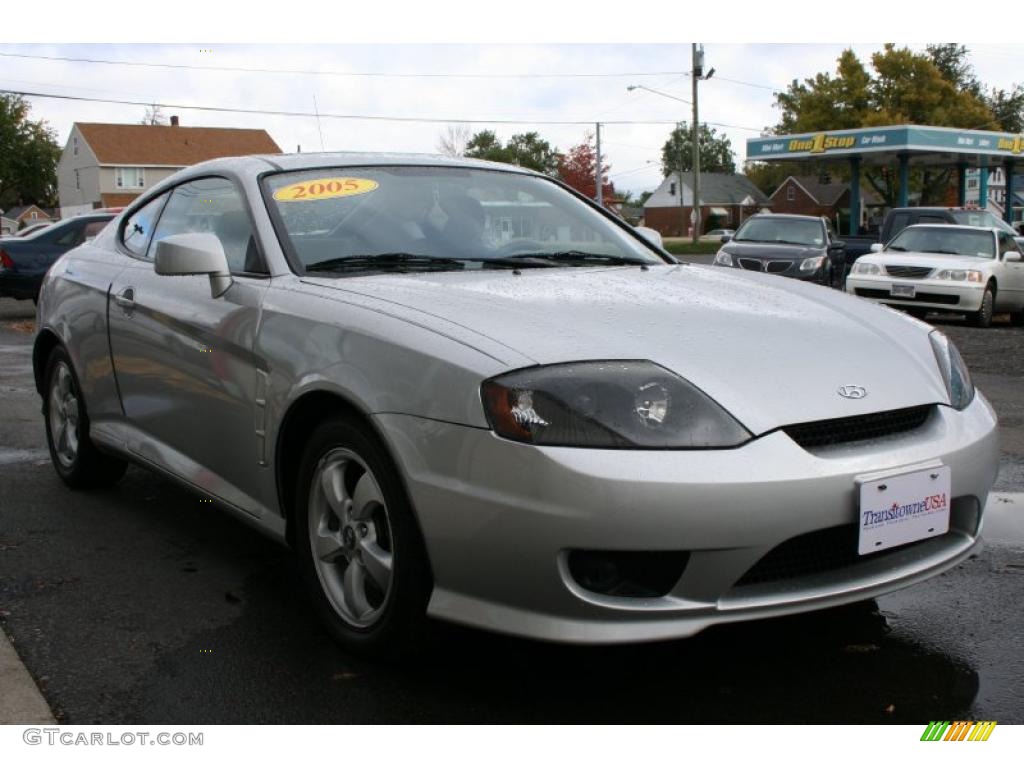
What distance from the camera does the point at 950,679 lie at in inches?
117

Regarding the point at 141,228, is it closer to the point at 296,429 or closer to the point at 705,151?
the point at 296,429

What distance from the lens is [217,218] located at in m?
4.17

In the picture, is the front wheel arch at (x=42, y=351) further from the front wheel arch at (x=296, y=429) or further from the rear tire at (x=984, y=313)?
the rear tire at (x=984, y=313)

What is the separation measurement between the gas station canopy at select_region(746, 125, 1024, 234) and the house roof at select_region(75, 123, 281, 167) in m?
42.1

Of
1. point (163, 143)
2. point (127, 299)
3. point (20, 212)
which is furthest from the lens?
point (20, 212)

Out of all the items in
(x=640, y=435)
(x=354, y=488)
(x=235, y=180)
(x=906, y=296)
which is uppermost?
(x=235, y=180)

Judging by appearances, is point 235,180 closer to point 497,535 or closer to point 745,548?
point 497,535

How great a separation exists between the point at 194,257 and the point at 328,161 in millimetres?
758

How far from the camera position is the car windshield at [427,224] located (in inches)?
146

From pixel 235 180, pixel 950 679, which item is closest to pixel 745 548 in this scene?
pixel 950 679

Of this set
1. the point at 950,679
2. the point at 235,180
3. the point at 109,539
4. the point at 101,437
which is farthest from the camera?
the point at 101,437

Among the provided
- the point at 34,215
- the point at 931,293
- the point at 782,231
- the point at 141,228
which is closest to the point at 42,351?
the point at 141,228

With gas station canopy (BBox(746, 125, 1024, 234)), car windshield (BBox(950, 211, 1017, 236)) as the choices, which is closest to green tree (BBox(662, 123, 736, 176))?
gas station canopy (BBox(746, 125, 1024, 234))

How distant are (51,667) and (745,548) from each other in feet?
6.31
